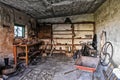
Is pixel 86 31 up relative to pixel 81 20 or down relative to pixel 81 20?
down

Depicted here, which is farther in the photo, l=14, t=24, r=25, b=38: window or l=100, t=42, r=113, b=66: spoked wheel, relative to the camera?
l=14, t=24, r=25, b=38: window

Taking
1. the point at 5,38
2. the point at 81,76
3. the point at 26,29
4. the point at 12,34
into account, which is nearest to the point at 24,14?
the point at 26,29

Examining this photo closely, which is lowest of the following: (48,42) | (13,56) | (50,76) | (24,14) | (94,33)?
(50,76)

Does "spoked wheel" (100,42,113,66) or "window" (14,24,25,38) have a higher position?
"window" (14,24,25,38)

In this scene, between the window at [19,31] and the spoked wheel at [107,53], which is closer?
the spoked wheel at [107,53]

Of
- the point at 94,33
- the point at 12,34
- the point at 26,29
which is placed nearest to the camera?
the point at 12,34

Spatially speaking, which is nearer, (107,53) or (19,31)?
(107,53)

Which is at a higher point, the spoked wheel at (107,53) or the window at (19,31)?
the window at (19,31)

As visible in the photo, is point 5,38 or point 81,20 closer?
point 5,38

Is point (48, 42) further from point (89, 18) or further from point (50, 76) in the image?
point (50, 76)

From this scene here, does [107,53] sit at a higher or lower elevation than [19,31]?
lower

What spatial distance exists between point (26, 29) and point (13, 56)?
6.79 feet

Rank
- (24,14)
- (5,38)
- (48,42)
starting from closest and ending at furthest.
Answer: (5,38), (24,14), (48,42)

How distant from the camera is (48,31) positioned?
851 cm
